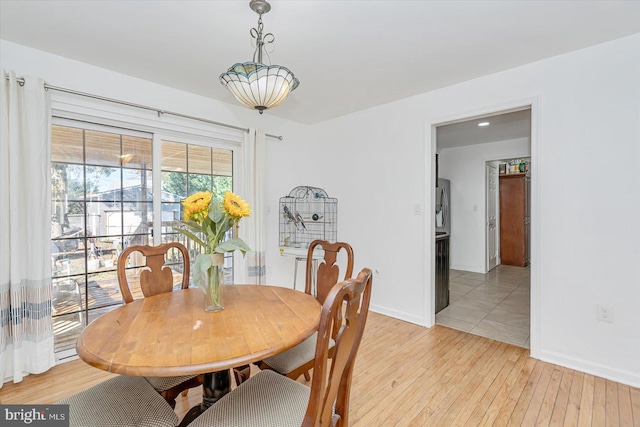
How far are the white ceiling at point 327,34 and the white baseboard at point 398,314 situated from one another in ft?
8.04

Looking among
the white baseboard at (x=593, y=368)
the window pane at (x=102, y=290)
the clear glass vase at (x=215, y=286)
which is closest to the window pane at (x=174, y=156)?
the window pane at (x=102, y=290)

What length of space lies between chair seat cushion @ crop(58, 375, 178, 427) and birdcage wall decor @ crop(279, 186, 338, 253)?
253 cm

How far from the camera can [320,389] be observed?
0.97 m

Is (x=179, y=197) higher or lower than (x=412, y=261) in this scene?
higher

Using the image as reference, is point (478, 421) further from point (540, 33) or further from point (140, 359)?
point (540, 33)

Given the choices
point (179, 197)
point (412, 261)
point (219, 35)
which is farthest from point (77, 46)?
point (412, 261)

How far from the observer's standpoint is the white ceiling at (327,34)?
184 centimetres

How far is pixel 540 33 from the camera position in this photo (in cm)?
210

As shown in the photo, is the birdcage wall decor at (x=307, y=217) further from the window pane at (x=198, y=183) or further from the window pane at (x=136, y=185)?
the window pane at (x=136, y=185)

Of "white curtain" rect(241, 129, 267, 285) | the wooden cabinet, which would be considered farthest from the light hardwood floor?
the wooden cabinet

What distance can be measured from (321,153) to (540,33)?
2.67 meters

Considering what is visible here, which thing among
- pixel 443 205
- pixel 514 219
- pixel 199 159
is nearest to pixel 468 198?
pixel 443 205

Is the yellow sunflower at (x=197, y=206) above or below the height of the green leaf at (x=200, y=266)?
above

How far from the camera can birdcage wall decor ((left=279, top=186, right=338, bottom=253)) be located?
12.7 feet
